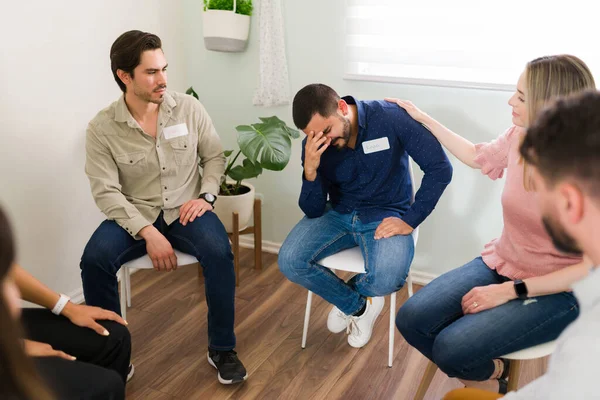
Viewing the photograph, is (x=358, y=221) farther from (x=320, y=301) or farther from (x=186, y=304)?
(x=186, y=304)

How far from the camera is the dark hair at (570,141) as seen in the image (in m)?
0.87

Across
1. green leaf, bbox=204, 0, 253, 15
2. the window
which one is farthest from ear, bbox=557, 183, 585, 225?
green leaf, bbox=204, 0, 253, 15

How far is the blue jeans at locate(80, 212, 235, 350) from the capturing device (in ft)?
6.41

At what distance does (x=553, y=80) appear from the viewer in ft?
5.10

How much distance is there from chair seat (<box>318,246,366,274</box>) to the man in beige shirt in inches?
15.0

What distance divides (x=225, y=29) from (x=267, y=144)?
705 millimetres

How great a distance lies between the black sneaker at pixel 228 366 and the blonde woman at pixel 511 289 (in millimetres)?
691

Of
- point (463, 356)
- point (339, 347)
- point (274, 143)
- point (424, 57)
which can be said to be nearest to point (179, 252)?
point (274, 143)

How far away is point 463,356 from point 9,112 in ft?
6.39

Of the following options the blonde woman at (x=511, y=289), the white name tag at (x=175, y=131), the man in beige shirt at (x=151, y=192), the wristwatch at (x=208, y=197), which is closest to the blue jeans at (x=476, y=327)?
the blonde woman at (x=511, y=289)

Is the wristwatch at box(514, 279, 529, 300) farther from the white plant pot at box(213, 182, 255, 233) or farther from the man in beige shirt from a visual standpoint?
the white plant pot at box(213, 182, 255, 233)

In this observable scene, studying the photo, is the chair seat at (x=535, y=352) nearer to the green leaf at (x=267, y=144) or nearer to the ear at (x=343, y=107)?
the ear at (x=343, y=107)

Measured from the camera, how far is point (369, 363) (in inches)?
85.0

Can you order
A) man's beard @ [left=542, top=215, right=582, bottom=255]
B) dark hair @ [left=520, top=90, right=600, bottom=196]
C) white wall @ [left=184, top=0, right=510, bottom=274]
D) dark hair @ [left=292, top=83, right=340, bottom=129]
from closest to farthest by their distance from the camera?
1. dark hair @ [left=520, top=90, right=600, bottom=196]
2. man's beard @ [left=542, top=215, right=582, bottom=255]
3. dark hair @ [left=292, top=83, right=340, bottom=129]
4. white wall @ [left=184, top=0, right=510, bottom=274]
